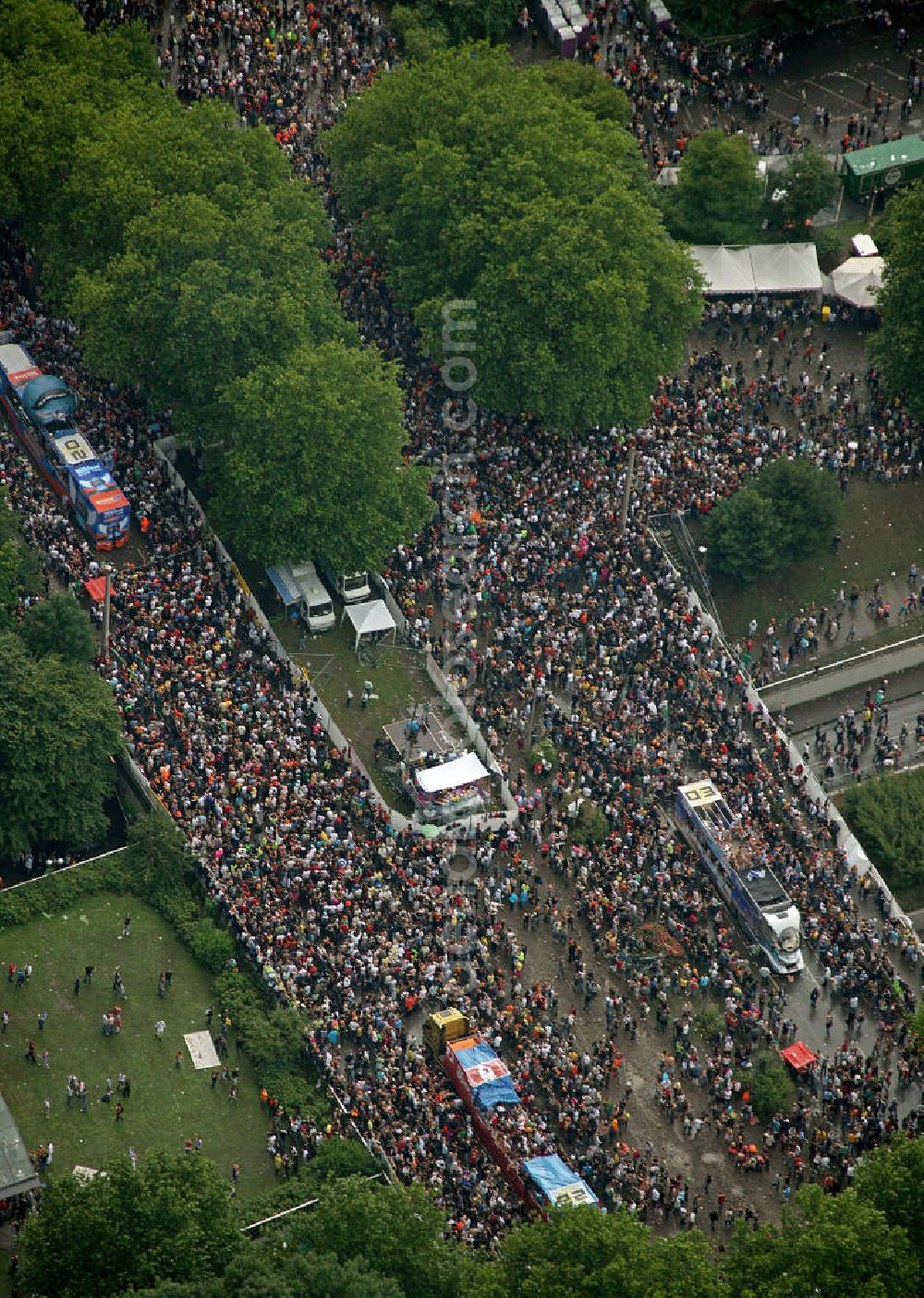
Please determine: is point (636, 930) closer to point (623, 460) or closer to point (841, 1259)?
point (841, 1259)

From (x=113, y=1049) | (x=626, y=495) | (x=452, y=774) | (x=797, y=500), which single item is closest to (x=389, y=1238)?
(x=113, y=1049)

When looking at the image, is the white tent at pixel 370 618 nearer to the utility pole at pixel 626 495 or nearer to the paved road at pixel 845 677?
the utility pole at pixel 626 495

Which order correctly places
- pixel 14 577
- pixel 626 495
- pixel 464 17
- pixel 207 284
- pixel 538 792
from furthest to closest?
pixel 464 17 → pixel 626 495 → pixel 207 284 → pixel 14 577 → pixel 538 792

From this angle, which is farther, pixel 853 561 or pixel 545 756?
pixel 853 561

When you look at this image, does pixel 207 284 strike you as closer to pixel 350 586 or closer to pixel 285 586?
pixel 285 586

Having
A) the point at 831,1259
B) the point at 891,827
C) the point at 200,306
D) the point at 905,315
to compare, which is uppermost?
the point at 200,306

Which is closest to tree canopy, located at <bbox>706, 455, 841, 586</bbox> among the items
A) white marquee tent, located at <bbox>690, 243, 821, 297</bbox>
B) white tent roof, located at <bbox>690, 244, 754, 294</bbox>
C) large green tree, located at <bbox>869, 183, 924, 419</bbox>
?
large green tree, located at <bbox>869, 183, 924, 419</bbox>

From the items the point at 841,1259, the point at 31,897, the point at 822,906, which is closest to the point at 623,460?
the point at 822,906

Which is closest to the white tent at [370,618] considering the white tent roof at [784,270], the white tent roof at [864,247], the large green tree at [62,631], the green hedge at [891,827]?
the large green tree at [62,631]
